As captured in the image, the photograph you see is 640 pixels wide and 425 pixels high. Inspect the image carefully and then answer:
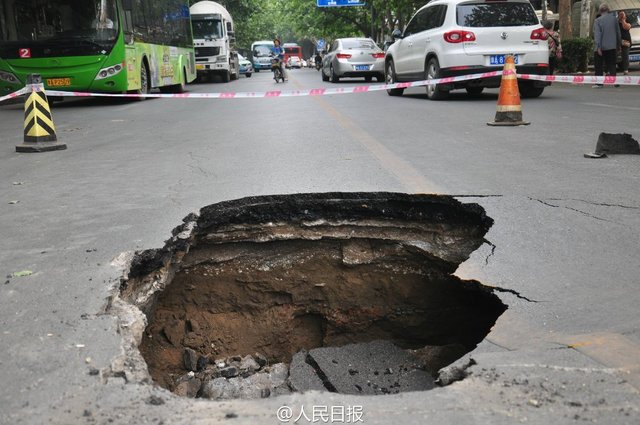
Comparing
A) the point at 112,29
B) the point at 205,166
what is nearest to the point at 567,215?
the point at 205,166

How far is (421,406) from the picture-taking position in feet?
6.57

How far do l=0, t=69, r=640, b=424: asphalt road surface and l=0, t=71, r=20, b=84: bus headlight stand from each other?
500 cm

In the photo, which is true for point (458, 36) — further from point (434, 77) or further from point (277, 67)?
point (277, 67)

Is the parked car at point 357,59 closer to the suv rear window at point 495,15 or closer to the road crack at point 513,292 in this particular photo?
the suv rear window at point 495,15

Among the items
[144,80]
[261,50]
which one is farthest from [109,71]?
[261,50]

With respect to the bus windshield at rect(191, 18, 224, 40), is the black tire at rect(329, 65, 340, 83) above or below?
below

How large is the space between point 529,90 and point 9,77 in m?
11.4

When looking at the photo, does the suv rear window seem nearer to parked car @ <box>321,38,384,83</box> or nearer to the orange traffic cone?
the orange traffic cone

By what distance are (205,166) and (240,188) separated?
1.40 meters

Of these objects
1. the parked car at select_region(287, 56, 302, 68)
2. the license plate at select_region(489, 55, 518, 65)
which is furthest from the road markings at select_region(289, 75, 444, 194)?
the parked car at select_region(287, 56, 302, 68)

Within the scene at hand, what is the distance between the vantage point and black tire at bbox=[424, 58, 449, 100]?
13172mm

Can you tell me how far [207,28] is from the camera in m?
29.0

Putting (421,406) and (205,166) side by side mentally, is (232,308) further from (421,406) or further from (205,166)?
(421,406)

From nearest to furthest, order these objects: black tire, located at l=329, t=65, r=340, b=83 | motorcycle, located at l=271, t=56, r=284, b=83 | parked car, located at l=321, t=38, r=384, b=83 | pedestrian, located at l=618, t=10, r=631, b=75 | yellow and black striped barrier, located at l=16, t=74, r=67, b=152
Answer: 1. yellow and black striped barrier, located at l=16, t=74, r=67, b=152
2. pedestrian, located at l=618, t=10, r=631, b=75
3. parked car, located at l=321, t=38, r=384, b=83
4. black tire, located at l=329, t=65, r=340, b=83
5. motorcycle, located at l=271, t=56, r=284, b=83
